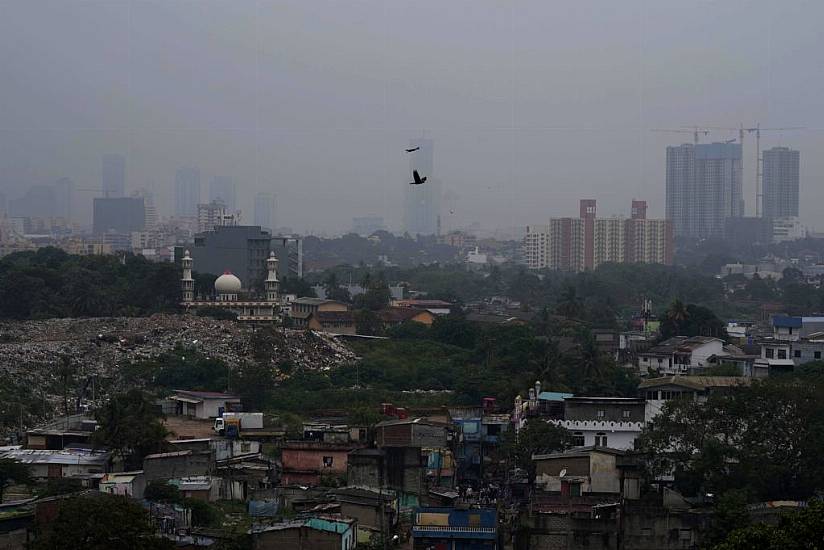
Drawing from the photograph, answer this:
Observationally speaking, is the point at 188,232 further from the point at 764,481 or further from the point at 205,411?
the point at 764,481

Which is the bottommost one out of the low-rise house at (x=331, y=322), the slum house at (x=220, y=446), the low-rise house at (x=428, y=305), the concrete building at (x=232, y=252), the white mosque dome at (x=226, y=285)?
the slum house at (x=220, y=446)

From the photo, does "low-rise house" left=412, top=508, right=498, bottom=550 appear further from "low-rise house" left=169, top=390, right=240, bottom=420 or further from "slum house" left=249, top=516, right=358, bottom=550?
"low-rise house" left=169, top=390, right=240, bottom=420

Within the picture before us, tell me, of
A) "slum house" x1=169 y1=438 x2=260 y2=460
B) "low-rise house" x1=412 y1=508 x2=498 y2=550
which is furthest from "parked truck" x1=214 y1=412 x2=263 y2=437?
"low-rise house" x1=412 y1=508 x2=498 y2=550

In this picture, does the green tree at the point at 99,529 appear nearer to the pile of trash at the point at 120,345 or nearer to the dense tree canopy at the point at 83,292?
the pile of trash at the point at 120,345

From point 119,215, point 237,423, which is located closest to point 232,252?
point 237,423

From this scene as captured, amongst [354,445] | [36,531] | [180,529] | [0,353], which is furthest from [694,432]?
[0,353]

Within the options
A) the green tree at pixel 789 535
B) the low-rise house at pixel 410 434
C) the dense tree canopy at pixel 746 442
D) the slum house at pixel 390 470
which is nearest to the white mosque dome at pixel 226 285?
the low-rise house at pixel 410 434
